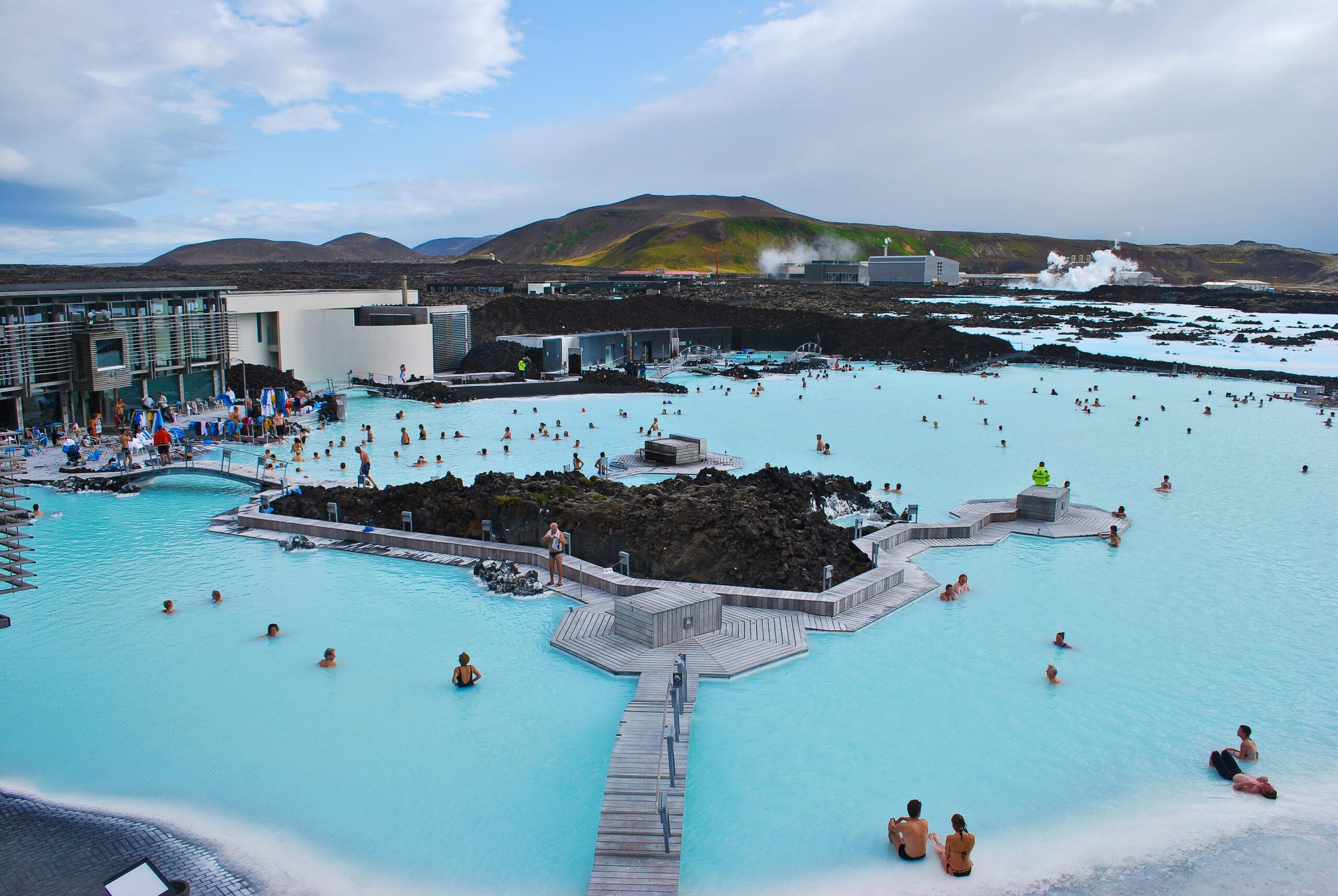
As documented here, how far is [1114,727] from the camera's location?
1002 cm

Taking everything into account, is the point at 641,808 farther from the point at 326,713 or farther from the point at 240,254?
the point at 240,254

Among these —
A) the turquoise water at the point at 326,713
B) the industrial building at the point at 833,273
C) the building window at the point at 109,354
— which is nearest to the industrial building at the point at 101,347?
the building window at the point at 109,354

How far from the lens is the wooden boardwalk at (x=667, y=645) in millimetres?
7512

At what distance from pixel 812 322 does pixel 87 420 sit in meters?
42.3

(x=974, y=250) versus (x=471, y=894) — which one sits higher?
(x=974, y=250)

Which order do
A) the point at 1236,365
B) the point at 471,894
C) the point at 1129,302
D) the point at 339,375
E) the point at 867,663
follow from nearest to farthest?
the point at 471,894, the point at 867,663, the point at 339,375, the point at 1236,365, the point at 1129,302

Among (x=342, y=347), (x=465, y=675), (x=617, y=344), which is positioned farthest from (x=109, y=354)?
(x=617, y=344)

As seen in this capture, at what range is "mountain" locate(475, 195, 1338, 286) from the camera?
523ft

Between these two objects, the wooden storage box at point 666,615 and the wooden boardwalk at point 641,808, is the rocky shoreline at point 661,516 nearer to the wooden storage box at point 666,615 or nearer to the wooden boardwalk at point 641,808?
the wooden storage box at point 666,615

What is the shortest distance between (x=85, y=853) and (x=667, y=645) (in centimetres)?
631

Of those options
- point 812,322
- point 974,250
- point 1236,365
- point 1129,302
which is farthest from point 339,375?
point 974,250

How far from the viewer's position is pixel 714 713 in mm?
9984

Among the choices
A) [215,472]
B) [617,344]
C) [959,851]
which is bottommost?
[959,851]

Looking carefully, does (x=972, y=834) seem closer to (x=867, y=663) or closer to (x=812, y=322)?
(x=867, y=663)
